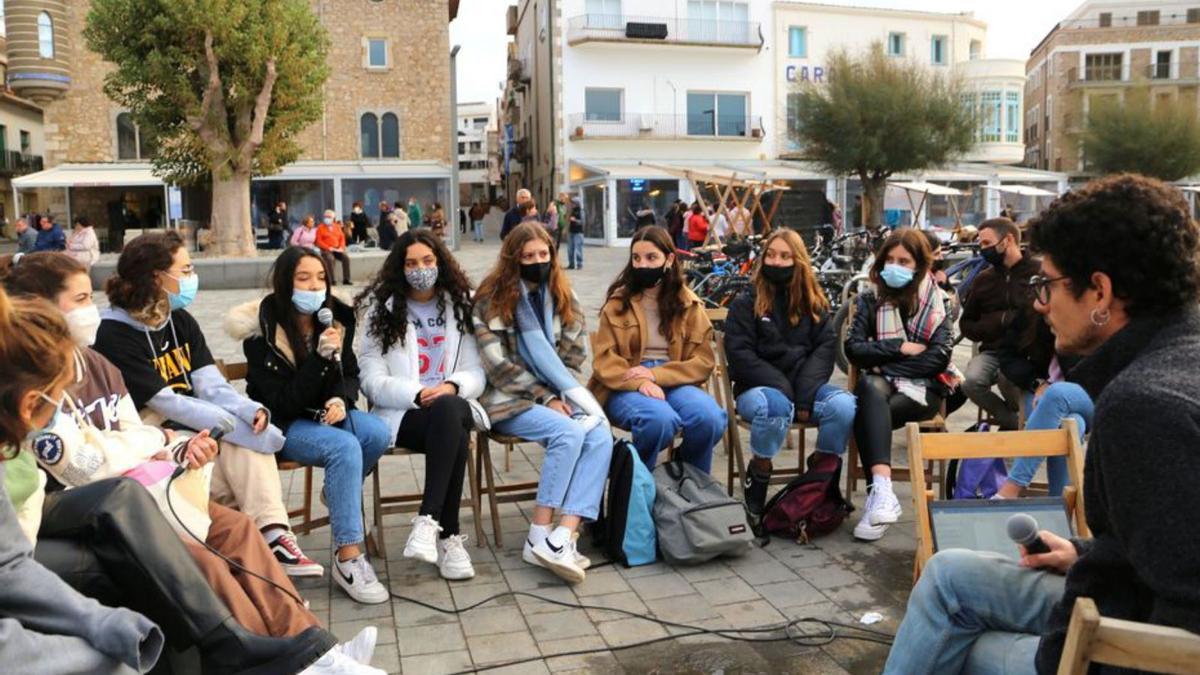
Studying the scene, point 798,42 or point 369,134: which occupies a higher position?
point 798,42

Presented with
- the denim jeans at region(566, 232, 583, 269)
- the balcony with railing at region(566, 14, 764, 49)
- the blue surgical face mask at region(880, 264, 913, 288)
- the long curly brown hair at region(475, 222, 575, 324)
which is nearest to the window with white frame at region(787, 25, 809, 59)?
the balcony with railing at region(566, 14, 764, 49)

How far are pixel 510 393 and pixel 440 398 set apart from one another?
45cm

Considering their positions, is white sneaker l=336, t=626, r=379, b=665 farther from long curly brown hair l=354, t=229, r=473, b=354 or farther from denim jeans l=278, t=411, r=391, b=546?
long curly brown hair l=354, t=229, r=473, b=354

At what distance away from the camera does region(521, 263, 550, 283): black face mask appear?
17.1ft

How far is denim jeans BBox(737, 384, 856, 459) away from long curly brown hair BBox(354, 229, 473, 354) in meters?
1.51

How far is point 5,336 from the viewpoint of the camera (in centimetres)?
233

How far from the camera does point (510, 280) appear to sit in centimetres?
520

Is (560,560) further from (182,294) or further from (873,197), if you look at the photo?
(873,197)

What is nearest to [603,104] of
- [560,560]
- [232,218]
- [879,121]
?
[879,121]

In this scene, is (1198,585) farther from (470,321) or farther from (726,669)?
(470,321)

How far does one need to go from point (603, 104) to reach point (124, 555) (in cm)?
3651

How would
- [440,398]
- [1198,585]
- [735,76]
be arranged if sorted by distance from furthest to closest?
[735,76], [440,398], [1198,585]

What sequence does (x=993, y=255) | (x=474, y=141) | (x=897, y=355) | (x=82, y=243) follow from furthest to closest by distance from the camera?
1. (x=474, y=141)
2. (x=82, y=243)
3. (x=993, y=255)
4. (x=897, y=355)

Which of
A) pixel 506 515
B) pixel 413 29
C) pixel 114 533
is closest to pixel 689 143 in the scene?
pixel 413 29
